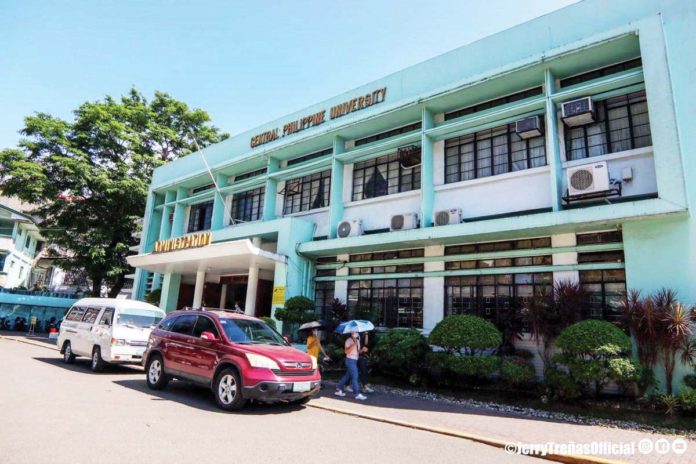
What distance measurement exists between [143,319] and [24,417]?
21.5 feet

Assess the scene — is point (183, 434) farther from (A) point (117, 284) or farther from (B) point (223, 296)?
(A) point (117, 284)

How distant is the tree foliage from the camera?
26.4m

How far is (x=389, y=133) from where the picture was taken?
53.7ft

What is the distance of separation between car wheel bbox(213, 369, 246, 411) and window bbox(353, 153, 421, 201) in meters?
9.52

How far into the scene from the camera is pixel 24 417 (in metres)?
6.51

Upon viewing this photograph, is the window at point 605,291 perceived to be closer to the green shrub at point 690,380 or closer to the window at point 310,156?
the green shrub at point 690,380

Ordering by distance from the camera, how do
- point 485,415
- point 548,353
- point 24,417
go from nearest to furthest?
point 24,417 < point 485,415 < point 548,353

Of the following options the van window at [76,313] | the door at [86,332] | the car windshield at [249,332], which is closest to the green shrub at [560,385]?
the car windshield at [249,332]

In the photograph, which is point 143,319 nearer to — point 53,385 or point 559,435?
point 53,385

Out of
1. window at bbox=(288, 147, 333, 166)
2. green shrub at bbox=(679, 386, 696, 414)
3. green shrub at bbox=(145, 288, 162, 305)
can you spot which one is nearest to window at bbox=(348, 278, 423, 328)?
window at bbox=(288, 147, 333, 166)

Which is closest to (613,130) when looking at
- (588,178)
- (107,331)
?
(588,178)

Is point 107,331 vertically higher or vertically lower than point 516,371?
higher

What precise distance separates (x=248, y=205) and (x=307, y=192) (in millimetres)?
4065

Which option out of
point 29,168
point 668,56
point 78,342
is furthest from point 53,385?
point 29,168
